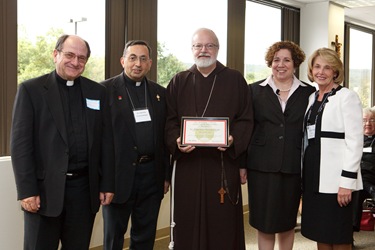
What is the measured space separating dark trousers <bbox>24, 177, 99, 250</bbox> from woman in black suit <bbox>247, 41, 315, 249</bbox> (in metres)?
1.15

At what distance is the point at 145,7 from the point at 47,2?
102 cm

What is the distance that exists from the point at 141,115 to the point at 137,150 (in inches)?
9.3

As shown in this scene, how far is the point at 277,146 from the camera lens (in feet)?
9.78

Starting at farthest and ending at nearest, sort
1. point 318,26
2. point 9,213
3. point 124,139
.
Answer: point 318,26 < point 9,213 < point 124,139

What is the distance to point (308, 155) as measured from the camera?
289 centimetres

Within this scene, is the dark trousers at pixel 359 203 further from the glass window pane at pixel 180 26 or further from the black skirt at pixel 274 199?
the glass window pane at pixel 180 26

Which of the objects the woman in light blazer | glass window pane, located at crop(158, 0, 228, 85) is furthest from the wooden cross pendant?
glass window pane, located at crop(158, 0, 228, 85)

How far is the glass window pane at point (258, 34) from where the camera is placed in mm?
6387

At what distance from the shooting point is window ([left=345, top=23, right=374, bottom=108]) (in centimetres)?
893

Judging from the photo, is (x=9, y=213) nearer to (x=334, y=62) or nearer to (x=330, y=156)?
(x=330, y=156)

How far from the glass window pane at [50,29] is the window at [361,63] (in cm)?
573

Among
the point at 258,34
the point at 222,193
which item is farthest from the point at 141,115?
the point at 258,34

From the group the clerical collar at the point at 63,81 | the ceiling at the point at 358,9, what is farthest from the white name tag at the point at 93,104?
the ceiling at the point at 358,9

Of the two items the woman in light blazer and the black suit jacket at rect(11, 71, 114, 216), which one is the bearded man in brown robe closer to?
the woman in light blazer
